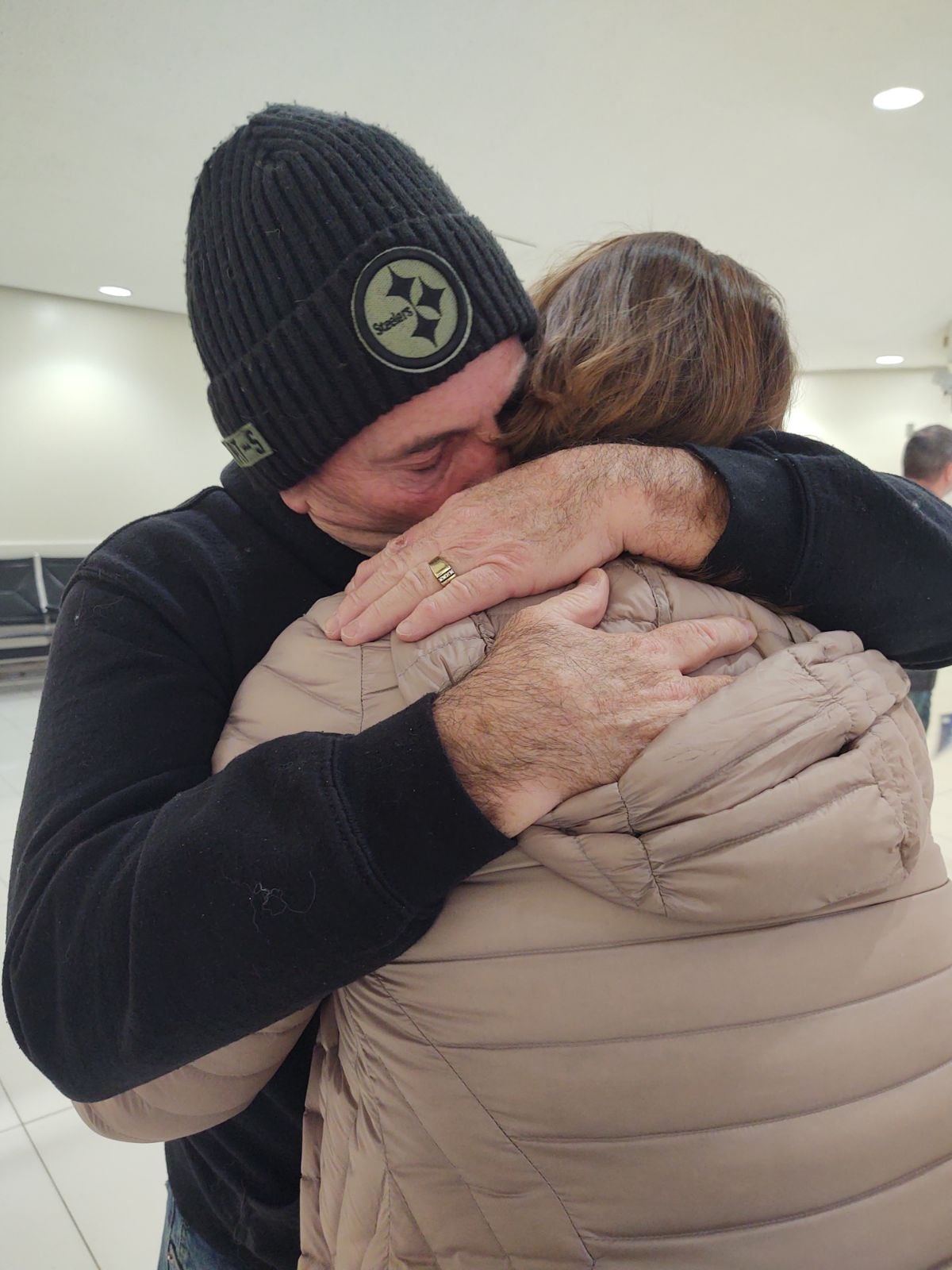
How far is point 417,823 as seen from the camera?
565 millimetres

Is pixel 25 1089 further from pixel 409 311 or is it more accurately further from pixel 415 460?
pixel 409 311

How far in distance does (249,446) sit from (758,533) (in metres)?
0.55

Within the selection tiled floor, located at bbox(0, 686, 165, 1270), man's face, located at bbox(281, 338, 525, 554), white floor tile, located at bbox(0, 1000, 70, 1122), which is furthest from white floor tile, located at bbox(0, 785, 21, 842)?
man's face, located at bbox(281, 338, 525, 554)

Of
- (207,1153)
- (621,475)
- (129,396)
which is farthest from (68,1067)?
(129,396)

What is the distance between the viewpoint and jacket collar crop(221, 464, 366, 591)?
36.3 inches

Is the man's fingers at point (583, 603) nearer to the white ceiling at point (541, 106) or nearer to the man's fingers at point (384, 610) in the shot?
the man's fingers at point (384, 610)

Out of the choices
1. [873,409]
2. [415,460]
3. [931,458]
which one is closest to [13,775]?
[415,460]

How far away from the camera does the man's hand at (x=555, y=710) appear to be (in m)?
0.58

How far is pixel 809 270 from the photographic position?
600 cm

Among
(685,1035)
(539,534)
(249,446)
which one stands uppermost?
(249,446)

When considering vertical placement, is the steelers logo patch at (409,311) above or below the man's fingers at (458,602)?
above

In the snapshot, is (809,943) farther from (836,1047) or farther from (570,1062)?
(570,1062)

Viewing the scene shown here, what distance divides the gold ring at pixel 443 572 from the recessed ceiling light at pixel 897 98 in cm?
403

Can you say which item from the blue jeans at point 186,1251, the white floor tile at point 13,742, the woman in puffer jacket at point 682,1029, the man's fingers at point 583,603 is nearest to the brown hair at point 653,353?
the man's fingers at point 583,603
